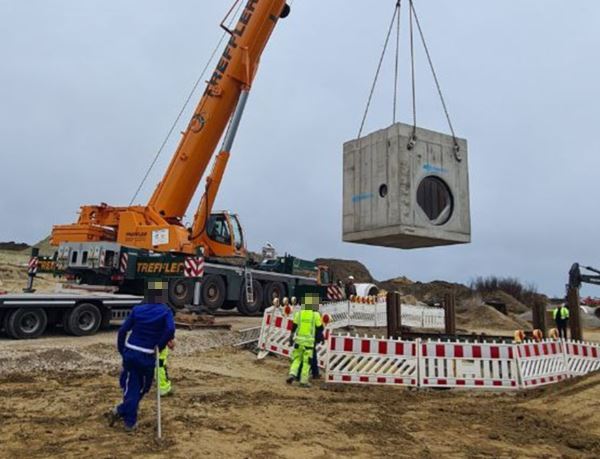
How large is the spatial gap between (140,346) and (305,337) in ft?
11.5

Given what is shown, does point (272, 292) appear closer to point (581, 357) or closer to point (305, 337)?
point (305, 337)

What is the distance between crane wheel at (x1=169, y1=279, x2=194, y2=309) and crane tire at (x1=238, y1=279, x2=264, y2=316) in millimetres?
1926

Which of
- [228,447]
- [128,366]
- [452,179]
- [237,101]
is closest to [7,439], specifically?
[128,366]

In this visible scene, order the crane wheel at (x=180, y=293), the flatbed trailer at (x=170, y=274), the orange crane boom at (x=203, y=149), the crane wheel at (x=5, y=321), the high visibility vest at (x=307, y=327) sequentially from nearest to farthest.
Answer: the high visibility vest at (x=307, y=327)
the crane wheel at (x=5, y=321)
the flatbed trailer at (x=170, y=274)
the crane wheel at (x=180, y=293)
the orange crane boom at (x=203, y=149)

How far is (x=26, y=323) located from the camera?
9.73 meters

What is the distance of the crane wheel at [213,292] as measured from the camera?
14336mm

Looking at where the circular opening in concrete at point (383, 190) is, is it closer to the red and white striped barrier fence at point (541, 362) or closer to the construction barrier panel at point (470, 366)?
the construction barrier panel at point (470, 366)

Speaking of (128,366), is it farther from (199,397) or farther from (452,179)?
(452,179)

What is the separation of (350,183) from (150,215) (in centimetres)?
716

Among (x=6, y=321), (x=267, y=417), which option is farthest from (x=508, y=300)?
(x=267, y=417)

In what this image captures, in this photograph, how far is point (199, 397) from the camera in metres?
6.29

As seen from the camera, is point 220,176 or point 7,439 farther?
point 220,176

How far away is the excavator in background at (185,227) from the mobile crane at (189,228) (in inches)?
0.9

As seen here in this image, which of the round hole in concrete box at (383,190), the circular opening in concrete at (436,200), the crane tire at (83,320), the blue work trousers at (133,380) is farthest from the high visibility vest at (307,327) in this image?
the crane tire at (83,320)
